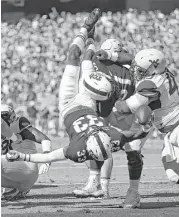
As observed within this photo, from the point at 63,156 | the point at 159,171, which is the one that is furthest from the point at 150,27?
the point at 63,156

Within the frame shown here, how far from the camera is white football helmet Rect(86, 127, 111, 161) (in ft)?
21.0

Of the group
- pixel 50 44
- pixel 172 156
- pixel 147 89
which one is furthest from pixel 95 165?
pixel 50 44

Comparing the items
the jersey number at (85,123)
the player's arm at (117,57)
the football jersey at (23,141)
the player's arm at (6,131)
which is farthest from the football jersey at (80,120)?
the player's arm at (117,57)

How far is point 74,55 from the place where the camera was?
7.29 metres

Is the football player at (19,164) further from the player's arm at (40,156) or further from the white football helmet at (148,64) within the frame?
the white football helmet at (148,64)

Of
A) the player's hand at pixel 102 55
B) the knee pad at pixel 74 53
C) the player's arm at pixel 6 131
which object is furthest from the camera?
the player's hand at pixel 102 55

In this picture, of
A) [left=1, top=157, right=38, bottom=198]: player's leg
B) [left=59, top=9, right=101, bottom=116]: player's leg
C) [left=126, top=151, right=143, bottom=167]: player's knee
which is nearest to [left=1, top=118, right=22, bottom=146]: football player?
[left=1, top=157, right=38, bottom=198]: player's leg

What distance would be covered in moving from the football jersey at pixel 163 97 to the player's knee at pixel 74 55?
2.30ft

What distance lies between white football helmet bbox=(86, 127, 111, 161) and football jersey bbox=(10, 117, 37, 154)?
1.74 metres

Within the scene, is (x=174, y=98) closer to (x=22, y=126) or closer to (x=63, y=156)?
(x=63, y=156)

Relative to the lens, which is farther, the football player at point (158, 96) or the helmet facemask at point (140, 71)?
the helmet facemask at point (140, 71)

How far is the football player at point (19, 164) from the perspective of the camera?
7.81 m

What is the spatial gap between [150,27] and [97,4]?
7.80 feet

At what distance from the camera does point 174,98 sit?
7082 mm
